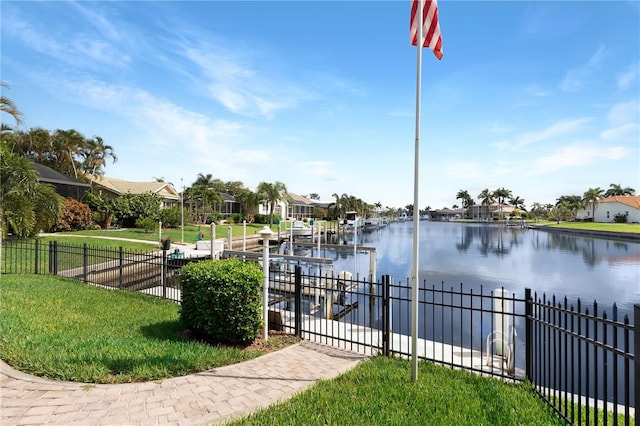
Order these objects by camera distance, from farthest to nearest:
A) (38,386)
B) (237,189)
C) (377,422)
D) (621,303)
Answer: (237,189) → (621,303) → (38,386) → (377,422)

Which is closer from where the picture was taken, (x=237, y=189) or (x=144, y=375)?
(x=144, y=375)

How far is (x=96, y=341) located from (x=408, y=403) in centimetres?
499

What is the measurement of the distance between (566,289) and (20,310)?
75.6 ft

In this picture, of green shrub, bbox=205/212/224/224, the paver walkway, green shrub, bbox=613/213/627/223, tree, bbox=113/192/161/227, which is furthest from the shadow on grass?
green shrub, bbox=613/213/627/223

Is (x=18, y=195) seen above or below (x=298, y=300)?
above

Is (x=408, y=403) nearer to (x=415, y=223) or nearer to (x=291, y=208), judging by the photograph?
(x=415, y=223)

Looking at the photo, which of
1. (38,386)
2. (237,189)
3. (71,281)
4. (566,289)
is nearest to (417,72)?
(38,386)

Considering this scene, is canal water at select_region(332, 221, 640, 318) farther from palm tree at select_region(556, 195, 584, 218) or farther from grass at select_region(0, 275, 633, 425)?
palm tree at select_region(556, 195, 584, 218)

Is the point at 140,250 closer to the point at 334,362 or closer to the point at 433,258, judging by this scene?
the point at 334,362

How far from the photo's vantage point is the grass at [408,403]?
3.75 m

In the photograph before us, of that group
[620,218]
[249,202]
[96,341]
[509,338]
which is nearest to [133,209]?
[249,202]

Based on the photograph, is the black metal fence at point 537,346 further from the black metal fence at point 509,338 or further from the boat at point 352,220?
the boat at point 352,220

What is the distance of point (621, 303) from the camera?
16109mm

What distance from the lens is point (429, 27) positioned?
5086mm
